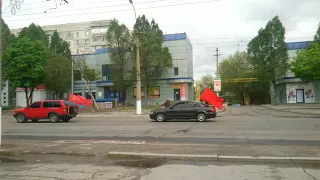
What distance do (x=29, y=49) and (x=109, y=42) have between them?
422 inches

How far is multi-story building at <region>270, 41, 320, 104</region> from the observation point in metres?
45.0

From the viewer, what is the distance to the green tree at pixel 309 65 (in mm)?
32516

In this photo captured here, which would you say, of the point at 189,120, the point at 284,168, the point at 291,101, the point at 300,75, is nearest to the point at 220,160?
the point at 284,168

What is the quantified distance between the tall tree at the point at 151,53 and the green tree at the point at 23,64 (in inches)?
535

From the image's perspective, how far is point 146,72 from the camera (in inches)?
1666

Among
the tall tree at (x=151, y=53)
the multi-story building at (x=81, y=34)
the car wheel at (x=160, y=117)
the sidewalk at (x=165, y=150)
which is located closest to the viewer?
the sidewalk at (x=165, y=150)

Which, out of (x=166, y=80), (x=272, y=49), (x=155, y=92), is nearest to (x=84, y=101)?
(x=155, y=92)

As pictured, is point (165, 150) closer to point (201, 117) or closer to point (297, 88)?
point (201, 117)

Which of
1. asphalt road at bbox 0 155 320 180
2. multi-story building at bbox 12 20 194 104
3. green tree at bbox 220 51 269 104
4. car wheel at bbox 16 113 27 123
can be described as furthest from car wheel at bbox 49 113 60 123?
green tree at bbox 220 51 269 104

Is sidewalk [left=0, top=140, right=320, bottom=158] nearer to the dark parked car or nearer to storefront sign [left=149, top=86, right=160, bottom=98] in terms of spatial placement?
the dark parked car

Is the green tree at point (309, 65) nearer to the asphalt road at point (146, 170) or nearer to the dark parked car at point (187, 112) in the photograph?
the dark parked car at point (187, 112)

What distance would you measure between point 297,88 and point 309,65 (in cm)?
1361

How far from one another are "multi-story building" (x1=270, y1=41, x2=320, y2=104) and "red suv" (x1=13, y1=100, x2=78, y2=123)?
34484mm

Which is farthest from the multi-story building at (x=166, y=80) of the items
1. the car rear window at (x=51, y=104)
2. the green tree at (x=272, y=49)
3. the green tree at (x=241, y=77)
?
the car rear window at (x=51, y=104)
